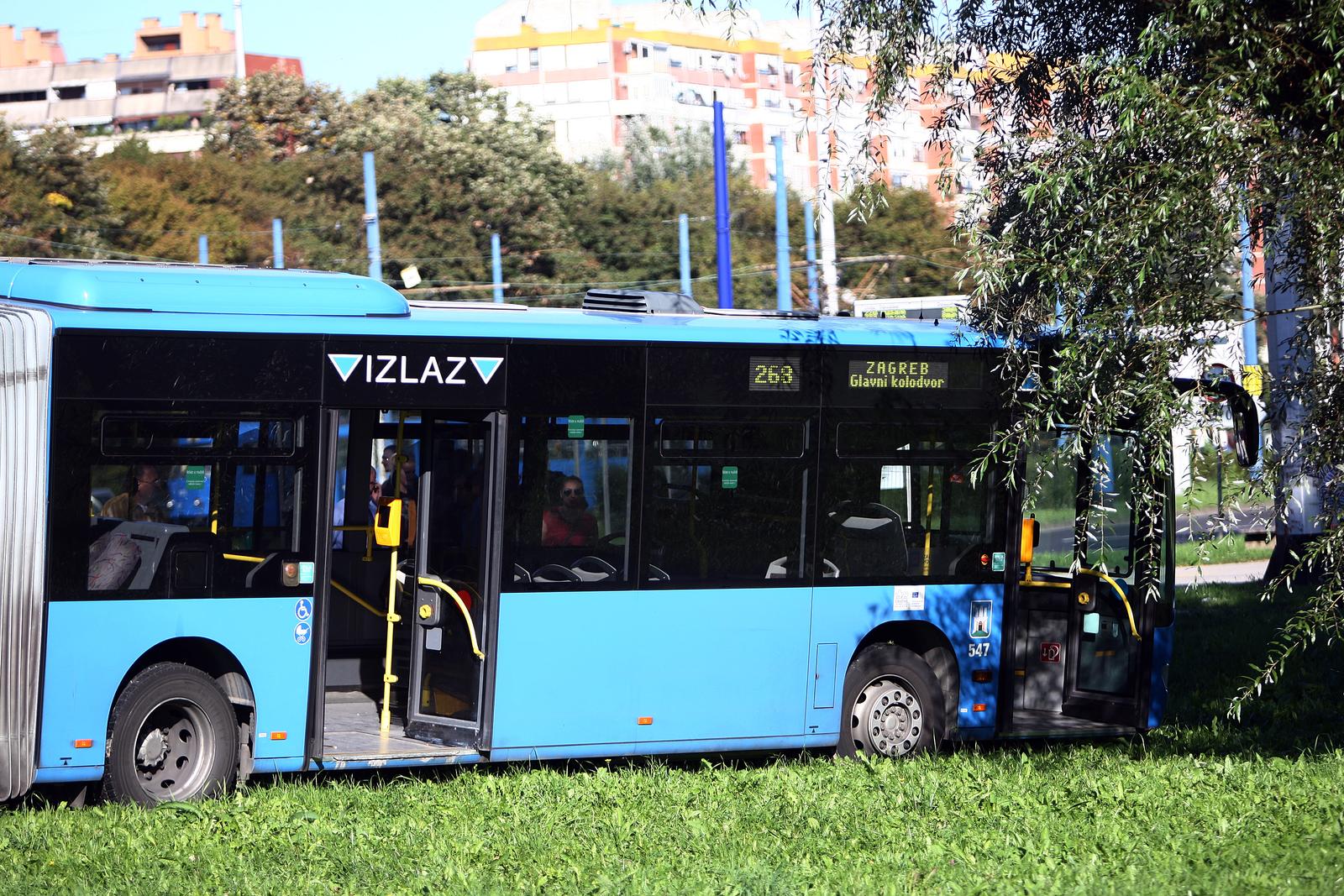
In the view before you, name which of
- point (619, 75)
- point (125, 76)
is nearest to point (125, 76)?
point (125, 76)

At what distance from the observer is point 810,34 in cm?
1057

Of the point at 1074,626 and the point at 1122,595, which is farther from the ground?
the point at 1122,595

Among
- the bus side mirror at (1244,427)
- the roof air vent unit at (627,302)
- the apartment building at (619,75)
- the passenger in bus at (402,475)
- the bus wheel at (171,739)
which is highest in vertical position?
the apartment building at (619,75)

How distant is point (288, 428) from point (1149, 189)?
4960mm

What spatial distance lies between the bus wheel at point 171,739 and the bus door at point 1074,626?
535 cm

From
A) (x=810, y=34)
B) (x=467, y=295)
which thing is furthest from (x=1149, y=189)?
(x=467, y=295)

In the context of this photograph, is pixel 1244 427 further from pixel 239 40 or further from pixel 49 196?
pixel 239 40

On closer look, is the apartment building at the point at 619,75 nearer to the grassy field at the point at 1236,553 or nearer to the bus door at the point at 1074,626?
the grassy field at the point at 1236,553

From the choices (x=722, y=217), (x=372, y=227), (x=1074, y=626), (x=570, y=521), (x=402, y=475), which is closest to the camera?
(x=570, y=521)

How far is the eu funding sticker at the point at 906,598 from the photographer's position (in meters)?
10.6

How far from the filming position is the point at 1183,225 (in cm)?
854

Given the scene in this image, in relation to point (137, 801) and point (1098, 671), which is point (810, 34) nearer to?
point (1098, 671)

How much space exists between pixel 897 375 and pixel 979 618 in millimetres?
1775

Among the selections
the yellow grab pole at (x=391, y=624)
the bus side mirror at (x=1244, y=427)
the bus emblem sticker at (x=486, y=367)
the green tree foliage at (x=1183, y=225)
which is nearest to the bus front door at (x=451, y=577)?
the yellow grab pole at (x=391, y=624)
